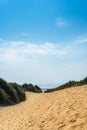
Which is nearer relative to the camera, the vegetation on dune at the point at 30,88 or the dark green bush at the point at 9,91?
the dark green bush at the point at 9,91

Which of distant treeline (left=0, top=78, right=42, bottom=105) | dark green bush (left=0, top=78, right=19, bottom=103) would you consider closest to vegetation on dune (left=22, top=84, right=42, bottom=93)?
distant treeline (left=0, top=78, right=42, bottom=105)

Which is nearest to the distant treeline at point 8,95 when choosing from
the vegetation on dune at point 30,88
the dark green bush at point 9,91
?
the dark green bush at point 9,91

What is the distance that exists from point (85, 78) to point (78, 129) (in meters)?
21.8

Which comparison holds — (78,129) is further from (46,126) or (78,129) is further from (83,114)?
(46,126)

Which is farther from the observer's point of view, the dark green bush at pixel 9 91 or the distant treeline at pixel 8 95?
the dark green bush at pixel 9 91

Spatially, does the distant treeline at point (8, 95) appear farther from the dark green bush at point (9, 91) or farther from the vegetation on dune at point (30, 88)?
the vegetation on dune at point (30, 88)

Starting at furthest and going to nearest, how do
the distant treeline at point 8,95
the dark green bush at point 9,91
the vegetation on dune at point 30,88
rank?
the vegetation on dune at point 30,88 < the dark green bush at point 9,91 < the distant treeline at point 8,95

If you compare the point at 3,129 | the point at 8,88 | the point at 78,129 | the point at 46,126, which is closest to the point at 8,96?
the point at 8,88

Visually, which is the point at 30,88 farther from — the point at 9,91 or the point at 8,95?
the point at 8,95

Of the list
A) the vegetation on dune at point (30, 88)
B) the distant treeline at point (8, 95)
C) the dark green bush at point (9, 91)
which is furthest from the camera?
the vegetation on dune at point (30, 88)

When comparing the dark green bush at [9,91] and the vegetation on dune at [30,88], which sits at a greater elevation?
the vegetation on dune at [30,88]

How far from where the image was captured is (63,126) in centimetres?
1036

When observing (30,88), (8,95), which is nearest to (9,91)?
(8,95)

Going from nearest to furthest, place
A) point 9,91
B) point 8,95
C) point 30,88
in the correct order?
point 8,95, point 9,91, point 30,88
